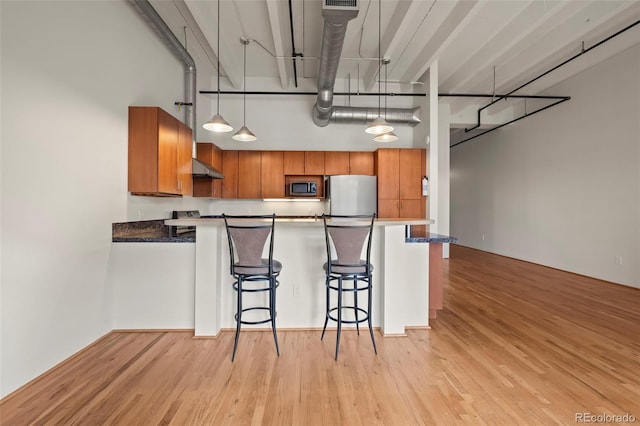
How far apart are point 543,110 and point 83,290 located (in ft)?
26.8

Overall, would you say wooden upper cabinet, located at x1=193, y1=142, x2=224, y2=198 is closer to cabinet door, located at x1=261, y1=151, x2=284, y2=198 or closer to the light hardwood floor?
cabinet door, located at x1=261, y1=151, x2=284, y2=198

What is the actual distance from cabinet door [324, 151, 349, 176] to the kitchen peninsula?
9.48ft


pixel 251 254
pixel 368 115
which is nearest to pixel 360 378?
pixel 251 254

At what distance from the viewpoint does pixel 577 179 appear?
5348 mm

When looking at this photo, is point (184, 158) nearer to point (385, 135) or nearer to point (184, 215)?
point (184, 215)

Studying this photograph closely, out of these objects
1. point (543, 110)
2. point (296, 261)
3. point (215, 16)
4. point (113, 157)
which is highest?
point (215, 16)

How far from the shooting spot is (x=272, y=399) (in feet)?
6.08

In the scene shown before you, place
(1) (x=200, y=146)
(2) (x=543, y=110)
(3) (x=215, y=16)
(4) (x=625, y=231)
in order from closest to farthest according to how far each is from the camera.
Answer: (3) (x=215, y=16) → (4) (x=625, y=231) → (1) (x=200, y=146) → (2) (x=543, y=110)

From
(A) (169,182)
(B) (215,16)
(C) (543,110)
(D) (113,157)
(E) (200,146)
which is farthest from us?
(C) (543,110)

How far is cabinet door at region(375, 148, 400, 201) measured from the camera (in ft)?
18.3

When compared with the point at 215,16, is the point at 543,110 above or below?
below

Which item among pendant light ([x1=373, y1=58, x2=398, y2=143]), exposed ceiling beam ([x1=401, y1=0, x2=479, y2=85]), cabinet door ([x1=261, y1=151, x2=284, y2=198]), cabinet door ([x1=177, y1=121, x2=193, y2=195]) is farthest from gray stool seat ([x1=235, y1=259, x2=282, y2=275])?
exposed ceiling beam ([x1=401, y1=0, x2=479, y2=85])

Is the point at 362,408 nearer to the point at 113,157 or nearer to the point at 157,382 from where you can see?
the point at 157,382

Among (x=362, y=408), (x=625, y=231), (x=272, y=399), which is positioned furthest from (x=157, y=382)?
(x=625, y=231)
